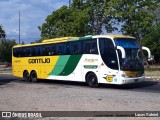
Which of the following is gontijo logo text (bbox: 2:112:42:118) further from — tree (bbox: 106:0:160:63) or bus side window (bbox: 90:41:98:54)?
tree (bbox: 106:0:160:63)

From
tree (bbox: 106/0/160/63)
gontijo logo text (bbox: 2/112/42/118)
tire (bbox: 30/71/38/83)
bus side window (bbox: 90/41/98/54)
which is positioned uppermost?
tree (bbox: 106/0/160/63)

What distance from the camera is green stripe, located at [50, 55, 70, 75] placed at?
23556mm

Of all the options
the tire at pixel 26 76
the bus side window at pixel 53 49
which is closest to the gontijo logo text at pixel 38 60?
the bus side window at pixel 53 49

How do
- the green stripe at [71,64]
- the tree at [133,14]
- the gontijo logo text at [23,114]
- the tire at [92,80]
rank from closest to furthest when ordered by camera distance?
1. the gontijo logo text at [23,114]
2. the tire at [92,80]
3. the green stripe at [71,64]
4. the tree at [133,14]

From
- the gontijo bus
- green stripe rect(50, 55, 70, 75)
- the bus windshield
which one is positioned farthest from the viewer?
green stripe rect(50, 55, 70, 75)

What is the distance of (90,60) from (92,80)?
1183mm

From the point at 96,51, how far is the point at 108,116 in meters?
10.2

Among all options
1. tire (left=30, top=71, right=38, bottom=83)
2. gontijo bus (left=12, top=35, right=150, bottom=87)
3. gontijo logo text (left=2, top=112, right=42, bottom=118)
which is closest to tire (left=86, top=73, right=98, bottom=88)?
gontijo bus (left=12, top=35, right=150, bottom=87)

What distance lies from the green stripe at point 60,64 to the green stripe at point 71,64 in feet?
0.82

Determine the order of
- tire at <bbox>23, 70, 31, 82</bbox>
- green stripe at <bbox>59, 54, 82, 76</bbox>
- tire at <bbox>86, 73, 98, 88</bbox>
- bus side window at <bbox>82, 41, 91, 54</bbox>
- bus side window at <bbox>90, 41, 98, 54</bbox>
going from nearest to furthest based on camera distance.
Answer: bus side window at <bbox>90, 41, 98, 54</bbox> < tire at <bbox>86, 73, 98, 88</bbox> < bus side window at <bbox>82, 41, 91, 54</bbox> < green stripe at <bbox>59, 54, 82, 76</bbox> < tire at <bbox>23, 70, 31, 82</bbox>

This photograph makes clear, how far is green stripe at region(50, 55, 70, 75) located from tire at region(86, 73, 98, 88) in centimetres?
238

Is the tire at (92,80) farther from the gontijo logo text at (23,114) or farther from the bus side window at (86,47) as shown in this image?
the gontijo logo text at (23,114)

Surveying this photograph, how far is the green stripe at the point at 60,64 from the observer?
23.6 meters

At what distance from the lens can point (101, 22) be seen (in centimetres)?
3944
